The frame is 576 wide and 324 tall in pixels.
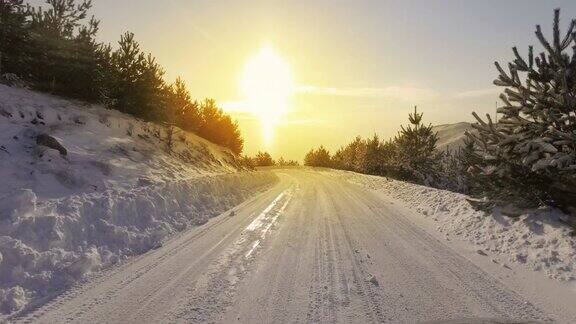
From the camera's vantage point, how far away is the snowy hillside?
643 centimetres

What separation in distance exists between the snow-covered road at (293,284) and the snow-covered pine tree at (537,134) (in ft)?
8.01

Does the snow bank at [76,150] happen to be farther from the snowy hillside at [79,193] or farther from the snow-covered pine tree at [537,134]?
the snow-covered pine tree at [537,134]

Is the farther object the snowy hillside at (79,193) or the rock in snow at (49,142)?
the rock in snow at (49,142)

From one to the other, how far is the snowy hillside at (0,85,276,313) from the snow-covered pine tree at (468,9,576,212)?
8.11 m

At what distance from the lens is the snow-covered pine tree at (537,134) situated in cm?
874

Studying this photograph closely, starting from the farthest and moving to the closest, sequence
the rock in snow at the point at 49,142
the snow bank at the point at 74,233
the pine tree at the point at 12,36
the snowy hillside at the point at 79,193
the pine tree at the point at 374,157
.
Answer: the pine tree at the point at 374,157
the pine tree at the point at 12,36
the rock in snow at the point at 49,142
the snowy hillside at the point at 79,193
the snow bank at the point at 74,233

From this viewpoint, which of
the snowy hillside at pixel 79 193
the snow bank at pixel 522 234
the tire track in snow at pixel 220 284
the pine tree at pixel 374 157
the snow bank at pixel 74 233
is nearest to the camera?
the tire track in snow at pixel 220 284

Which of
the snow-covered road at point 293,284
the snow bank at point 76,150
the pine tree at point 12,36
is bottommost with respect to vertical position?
the snow-covered road at point 293,284

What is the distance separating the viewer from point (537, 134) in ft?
31.3

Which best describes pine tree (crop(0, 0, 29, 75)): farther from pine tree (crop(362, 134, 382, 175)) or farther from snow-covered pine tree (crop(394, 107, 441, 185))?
pine tree (crop(362, 134, 382, 175))

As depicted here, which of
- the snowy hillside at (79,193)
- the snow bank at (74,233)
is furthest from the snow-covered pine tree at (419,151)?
the snow bank at (74,233)

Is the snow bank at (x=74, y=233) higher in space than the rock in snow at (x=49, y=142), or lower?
lower

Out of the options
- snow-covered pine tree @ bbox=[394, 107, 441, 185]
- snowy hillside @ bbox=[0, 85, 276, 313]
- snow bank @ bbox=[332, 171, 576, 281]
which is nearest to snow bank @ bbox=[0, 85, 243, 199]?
snowy hillside @ bbox=[0, 85, 276, 313]

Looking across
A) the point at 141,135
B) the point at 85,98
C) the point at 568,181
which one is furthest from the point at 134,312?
the point at 85,98
